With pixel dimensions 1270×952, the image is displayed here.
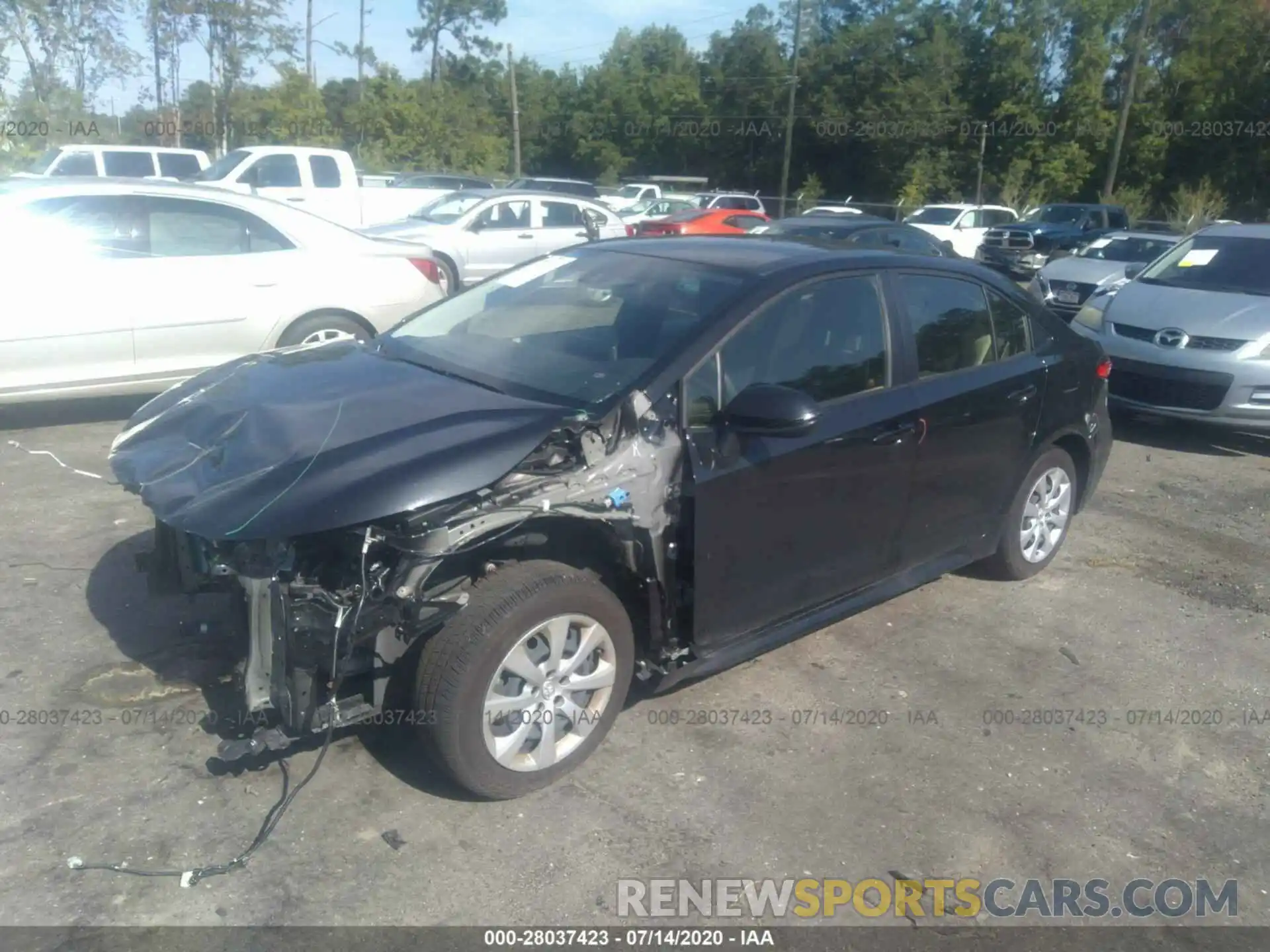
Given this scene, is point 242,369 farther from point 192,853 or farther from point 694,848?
point 694,848

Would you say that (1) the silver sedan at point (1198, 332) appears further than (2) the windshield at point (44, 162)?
No

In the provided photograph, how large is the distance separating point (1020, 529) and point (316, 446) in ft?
11.6

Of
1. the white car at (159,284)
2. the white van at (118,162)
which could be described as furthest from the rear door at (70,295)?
the white van at (118,162)

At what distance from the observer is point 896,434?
4.36 meters

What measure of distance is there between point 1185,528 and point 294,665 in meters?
5.67

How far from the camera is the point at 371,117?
1647 inches

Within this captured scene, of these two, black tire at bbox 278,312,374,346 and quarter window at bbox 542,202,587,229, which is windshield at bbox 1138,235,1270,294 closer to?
black tire at bbox 278,312,374,346

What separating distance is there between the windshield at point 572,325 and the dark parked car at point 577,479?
0.01m

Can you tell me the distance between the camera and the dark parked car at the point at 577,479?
3.29m

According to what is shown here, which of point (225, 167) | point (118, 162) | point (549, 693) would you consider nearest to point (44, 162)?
point (118, 162)

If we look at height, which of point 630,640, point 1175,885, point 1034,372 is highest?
point 1034,372

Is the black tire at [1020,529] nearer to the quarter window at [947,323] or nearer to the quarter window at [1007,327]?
the quarter window at [1007,327]

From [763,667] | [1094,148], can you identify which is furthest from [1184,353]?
[1094,148]

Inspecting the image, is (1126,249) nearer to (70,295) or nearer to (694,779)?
(70,295)
